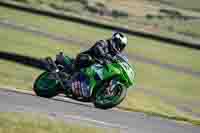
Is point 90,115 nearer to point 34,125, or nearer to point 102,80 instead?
point 102,80

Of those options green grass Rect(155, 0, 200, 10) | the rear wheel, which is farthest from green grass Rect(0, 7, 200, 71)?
green grass Rect(155, 0, 200, 10)

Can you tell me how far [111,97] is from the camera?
13688mm

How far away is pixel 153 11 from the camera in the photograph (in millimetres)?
53312

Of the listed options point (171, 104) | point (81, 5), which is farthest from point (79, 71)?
point (81, 5)

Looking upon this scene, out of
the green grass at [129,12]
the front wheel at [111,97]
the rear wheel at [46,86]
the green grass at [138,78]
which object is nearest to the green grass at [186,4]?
the green grass at [129,12]

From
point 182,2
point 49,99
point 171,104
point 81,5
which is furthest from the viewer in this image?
point 182,2

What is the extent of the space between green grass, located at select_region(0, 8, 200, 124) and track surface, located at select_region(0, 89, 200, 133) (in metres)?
2.02

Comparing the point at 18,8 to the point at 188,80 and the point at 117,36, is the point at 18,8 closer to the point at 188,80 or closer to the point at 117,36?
the point at 188,80

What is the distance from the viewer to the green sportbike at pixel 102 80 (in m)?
13.4

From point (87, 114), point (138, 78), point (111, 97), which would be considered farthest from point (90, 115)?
point (138, 78)

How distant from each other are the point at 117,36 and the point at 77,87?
161 centimetres

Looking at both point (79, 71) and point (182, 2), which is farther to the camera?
point (182, 2)

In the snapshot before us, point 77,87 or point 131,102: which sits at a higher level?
point 77,87

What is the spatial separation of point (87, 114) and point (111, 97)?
1.33 meters
